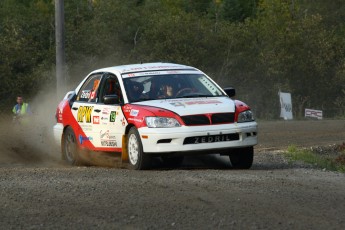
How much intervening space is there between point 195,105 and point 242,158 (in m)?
1.12

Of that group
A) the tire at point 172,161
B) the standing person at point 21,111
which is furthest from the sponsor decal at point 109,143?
the standing person at point 21,111

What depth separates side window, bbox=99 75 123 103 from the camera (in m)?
13.2

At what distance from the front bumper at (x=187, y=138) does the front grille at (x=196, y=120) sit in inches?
Answer: 2.4

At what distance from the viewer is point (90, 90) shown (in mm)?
13906

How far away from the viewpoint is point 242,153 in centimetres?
1240

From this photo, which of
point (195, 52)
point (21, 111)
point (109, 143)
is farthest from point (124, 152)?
point (195, 52)

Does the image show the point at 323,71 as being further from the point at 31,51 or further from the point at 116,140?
the point at 116,140

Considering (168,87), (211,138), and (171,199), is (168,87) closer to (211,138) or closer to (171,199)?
(211,138)

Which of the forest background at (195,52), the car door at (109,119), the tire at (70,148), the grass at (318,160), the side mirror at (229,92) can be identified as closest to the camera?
the car door at (109,119)

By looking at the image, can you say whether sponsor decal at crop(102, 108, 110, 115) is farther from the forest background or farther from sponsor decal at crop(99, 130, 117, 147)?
the forest background

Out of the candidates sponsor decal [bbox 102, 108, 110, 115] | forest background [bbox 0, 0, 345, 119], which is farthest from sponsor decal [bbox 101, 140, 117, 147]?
forest background [bbox 0, 0, 345, 119]

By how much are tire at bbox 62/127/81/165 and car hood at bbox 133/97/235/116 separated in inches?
78.0

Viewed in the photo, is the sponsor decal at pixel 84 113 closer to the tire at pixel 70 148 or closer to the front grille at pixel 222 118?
the tire at pixel 70 148

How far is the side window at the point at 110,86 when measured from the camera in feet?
43.2
